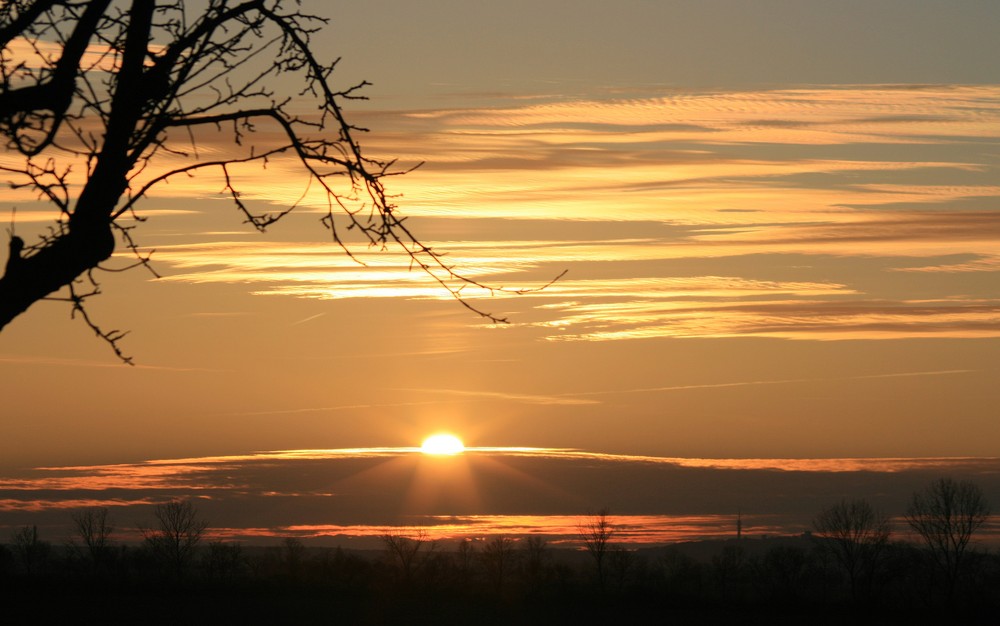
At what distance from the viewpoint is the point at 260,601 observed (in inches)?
3280

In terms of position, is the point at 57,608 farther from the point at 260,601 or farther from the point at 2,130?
the point at 2,130

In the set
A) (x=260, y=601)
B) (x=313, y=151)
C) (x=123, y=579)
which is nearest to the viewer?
(x=313, y=151)

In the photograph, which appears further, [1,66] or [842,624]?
[842,624]

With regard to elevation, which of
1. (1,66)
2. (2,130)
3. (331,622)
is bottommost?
(331,622)

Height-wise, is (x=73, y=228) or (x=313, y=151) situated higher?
(x=313, y=151)

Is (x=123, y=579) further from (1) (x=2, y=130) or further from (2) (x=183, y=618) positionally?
(1) (x=2, y=130)

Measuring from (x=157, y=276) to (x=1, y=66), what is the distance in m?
1.28

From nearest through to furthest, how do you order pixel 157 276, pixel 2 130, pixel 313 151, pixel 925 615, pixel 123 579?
pixel 2 130 → pixel 157 276 → pixel 313 151 → pixel 925 615 → pixel 123 579

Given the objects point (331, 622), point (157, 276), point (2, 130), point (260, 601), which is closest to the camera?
point (2, 130)

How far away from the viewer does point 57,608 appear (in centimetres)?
6900

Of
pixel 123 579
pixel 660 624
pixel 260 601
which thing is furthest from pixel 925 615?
pixel 123 579

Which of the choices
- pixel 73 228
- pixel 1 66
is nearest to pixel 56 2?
pixel 1 66

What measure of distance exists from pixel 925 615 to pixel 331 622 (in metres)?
37.5

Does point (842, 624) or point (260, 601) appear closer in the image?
point (842, 624)
